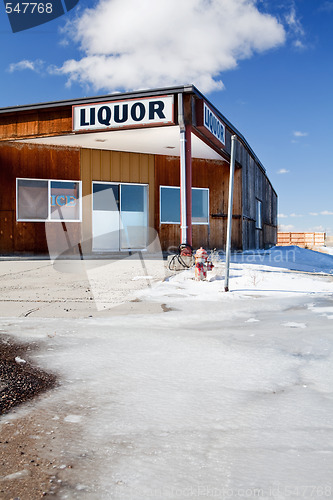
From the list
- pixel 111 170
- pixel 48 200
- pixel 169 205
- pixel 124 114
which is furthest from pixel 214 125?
pixel 48 200

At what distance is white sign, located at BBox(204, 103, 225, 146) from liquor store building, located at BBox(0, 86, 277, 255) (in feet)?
0.20

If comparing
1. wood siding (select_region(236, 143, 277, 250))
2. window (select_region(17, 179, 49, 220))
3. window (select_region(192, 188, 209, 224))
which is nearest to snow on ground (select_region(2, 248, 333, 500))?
window (select_region(17, 179, 49, 220))

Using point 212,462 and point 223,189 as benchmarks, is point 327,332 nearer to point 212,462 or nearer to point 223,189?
point 212,462

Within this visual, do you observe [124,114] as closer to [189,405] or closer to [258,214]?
[189,405]

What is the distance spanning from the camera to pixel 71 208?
13.2 metres

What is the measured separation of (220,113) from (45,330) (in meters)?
9.88

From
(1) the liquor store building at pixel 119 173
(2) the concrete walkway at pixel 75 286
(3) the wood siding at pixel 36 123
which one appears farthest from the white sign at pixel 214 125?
(2) the concrete walkway at pixel 75 286

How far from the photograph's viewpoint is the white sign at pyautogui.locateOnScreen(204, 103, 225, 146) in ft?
34.2

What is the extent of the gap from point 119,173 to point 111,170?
0.28 metres

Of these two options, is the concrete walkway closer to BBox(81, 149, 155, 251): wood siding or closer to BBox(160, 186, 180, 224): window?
BBox(81, 149, 155, 251): wood siding

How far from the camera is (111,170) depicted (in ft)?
44.3

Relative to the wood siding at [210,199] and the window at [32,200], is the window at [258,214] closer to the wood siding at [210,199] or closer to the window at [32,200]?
the wood siding at [210,199]

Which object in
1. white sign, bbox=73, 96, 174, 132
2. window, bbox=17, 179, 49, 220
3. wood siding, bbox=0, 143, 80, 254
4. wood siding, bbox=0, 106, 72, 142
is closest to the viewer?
white sign, bbox=73, 96, 174, 132

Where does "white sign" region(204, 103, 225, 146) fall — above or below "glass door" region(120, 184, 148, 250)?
above
